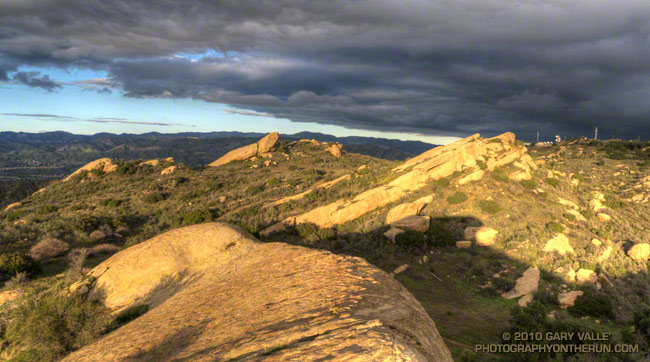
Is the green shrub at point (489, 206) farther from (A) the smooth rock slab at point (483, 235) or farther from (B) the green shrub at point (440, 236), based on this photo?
(B) the green shrub at point (440, 236)

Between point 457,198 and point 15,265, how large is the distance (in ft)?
108

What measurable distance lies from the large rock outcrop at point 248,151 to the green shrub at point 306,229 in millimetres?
50223

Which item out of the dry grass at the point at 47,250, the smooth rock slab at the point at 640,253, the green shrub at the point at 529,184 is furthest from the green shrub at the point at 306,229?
the smooth rock slab at the point at 640,253

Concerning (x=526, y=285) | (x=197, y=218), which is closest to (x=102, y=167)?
(x=197, y=218)

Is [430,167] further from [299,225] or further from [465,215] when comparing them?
Result: [299,225]

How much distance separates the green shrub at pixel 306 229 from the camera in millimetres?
27047

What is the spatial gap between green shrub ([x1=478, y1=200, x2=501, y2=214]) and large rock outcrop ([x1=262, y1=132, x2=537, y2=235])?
404 centimetres

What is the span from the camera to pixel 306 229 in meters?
27.5

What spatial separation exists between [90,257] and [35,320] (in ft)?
39.8

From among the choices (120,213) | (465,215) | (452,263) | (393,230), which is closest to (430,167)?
(465,215)

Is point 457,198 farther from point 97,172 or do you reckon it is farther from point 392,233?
point 97,172

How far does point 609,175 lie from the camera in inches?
1780

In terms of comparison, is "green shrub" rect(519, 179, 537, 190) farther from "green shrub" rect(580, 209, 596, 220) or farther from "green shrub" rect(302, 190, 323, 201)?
"green shrub" rect(302, 190, 323, 201)

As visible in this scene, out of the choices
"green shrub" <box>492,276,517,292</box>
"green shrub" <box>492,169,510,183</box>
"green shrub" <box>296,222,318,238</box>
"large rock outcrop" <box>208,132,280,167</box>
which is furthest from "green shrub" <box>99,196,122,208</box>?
"green shrub" <box>492,169,510,183</box>
